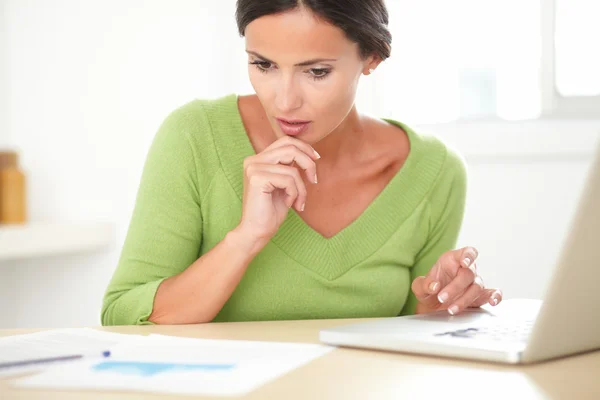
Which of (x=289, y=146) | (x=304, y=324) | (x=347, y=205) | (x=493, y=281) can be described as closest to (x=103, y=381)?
(x=304, y=324)

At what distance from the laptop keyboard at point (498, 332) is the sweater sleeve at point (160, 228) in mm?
516

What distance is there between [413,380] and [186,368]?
204 millimetres

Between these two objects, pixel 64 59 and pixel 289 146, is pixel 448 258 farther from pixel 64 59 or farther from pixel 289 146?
pixel 64 59

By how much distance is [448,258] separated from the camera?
119 cm

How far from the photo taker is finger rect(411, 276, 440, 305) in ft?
3.91

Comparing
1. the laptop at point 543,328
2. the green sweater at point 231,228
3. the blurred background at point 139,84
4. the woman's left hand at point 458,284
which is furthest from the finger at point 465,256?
the blurred background at point 139,84

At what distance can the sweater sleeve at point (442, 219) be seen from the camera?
158 cm

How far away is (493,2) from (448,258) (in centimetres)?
175

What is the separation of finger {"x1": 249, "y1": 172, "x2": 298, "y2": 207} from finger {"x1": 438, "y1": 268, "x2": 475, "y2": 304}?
0.25 meters

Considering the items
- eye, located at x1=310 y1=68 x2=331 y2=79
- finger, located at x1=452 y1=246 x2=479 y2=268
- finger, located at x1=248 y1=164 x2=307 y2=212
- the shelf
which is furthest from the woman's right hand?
the shelf

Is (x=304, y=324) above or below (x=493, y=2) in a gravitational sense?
below

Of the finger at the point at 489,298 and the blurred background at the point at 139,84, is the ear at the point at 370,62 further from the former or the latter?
the blurred background at the point at 139,84

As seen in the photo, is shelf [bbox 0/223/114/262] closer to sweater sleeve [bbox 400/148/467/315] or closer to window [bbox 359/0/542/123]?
window [bbox 359/0/542/123]

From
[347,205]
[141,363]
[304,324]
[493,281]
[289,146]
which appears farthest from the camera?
[493,281]
